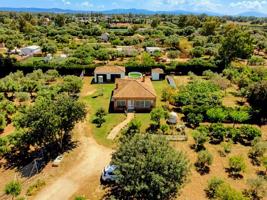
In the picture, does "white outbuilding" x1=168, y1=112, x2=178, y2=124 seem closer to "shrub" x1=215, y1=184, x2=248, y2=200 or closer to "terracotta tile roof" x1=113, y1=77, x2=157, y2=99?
"terracotta tile roof" x1=113, y1=77, x2=157, y2=99

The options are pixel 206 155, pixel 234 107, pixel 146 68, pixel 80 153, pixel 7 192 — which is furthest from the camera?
pixel 146 68

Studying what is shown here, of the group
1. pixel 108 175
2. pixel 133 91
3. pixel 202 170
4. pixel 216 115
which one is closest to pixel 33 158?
pixel 108 175

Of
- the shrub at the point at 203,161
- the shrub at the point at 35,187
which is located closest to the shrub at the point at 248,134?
the shrub at the point at 203,161

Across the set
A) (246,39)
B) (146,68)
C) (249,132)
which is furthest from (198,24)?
(249,132)

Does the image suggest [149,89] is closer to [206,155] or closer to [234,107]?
[234,107]

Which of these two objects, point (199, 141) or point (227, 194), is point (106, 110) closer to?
point (199, 141)

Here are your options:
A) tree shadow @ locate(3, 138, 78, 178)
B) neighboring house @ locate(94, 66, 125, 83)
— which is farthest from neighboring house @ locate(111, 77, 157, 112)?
neighboring house @ locate(94, 66, 125, 83)

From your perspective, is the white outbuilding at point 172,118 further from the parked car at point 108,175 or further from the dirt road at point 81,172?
the parked car at point 108,175
